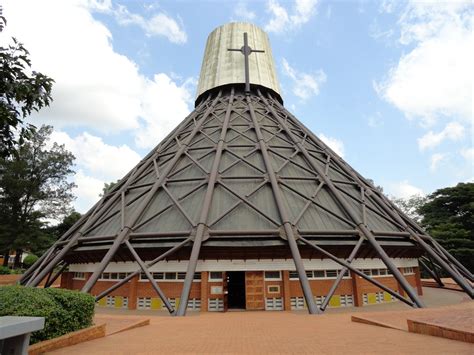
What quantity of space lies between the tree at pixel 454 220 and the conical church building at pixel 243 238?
71.6 feet

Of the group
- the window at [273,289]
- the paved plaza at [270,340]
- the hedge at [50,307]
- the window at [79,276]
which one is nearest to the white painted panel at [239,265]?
the window at [273,289]

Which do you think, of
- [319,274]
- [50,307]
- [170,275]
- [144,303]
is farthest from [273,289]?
[50,307]

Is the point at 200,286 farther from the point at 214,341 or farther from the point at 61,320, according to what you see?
the point at 61,320

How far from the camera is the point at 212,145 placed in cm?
1962

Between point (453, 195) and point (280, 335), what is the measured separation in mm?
45912

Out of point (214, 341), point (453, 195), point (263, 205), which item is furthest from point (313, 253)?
point (453, 195)

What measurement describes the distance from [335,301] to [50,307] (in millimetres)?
11635

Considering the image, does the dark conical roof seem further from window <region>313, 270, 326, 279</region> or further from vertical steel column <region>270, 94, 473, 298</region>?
window <region>313, 270, 326, 279</region>

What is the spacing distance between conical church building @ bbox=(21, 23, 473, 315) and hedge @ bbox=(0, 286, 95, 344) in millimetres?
4236

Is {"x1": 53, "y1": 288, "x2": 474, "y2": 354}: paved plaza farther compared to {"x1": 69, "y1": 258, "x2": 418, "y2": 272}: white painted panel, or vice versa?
{"x1": 69, "y1": 258, "x2": 418, "y2": 272}: white painted panel

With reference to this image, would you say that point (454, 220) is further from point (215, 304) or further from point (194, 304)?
point (194, 304)

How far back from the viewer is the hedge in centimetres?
567

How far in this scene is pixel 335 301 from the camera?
13711mm

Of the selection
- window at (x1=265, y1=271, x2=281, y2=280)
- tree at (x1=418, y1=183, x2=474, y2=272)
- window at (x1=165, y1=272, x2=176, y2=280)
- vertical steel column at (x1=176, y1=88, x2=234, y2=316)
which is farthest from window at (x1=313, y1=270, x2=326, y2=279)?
tree at (x1=418, y1=183, x2=474, y2=272)
